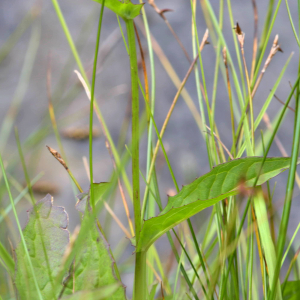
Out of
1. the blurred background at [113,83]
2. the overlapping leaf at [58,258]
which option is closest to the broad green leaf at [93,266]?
the overlapping leaf at [58,258]

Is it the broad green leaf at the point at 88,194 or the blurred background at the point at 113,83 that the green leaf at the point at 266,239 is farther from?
the blurred background at the point at 113,83

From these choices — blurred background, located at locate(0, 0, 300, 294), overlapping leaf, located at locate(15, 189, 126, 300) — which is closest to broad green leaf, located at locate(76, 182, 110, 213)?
overlapping leaf, located at locate(15, 189, 126, 300)

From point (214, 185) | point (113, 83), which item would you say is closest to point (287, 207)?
point (214, 185)

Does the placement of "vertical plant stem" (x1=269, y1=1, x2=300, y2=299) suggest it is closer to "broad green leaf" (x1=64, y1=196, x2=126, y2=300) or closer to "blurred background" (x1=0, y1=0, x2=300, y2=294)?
"broad green leaf" (x1=64, y1=196, x2=126, y2=300)

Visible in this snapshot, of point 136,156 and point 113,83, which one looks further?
point 113,83

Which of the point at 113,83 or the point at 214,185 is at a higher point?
the point at 113,83

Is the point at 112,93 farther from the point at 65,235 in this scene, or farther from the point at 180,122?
the point at 65,235

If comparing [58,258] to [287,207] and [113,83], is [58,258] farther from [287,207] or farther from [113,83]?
[113,83]
